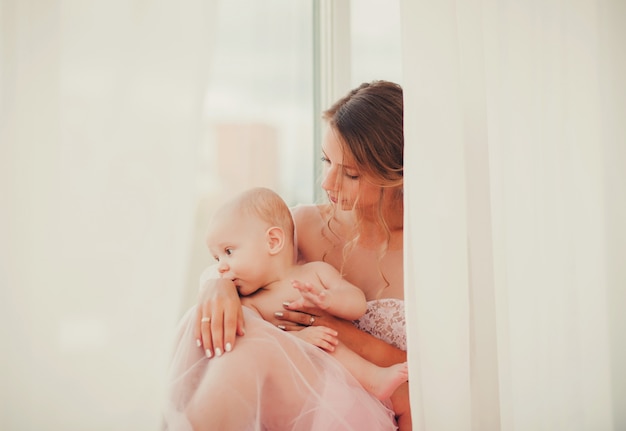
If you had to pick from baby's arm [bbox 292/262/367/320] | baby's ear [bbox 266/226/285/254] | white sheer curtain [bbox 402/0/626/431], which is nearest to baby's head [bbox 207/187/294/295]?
baby's ear [bbox 266/226/285/254]

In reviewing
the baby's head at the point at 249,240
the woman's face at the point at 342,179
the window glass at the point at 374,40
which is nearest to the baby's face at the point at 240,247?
the baby's head at the point at 249,240

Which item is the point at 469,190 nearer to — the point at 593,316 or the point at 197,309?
the point at 593,316

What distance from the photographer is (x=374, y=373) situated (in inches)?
56.1

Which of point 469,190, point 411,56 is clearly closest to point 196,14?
point 411,56

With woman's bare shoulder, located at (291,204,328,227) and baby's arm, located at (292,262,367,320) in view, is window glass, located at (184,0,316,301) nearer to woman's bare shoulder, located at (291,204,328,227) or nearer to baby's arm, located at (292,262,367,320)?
woman's bare shoulder, located at (291,204,328,227)

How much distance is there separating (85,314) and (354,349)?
78 centimetres

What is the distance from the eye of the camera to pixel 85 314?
3.10ft

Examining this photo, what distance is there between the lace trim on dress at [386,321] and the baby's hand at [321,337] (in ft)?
0.61

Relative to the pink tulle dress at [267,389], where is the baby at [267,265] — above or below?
above

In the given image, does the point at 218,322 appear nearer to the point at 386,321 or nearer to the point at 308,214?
the point at 386,321

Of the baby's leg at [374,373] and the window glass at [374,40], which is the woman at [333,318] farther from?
the window glass at [374,40]

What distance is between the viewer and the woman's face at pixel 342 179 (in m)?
1.67

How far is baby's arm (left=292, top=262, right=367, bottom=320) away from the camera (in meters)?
1.45

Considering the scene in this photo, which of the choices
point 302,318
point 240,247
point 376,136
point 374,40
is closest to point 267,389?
point 302,318
